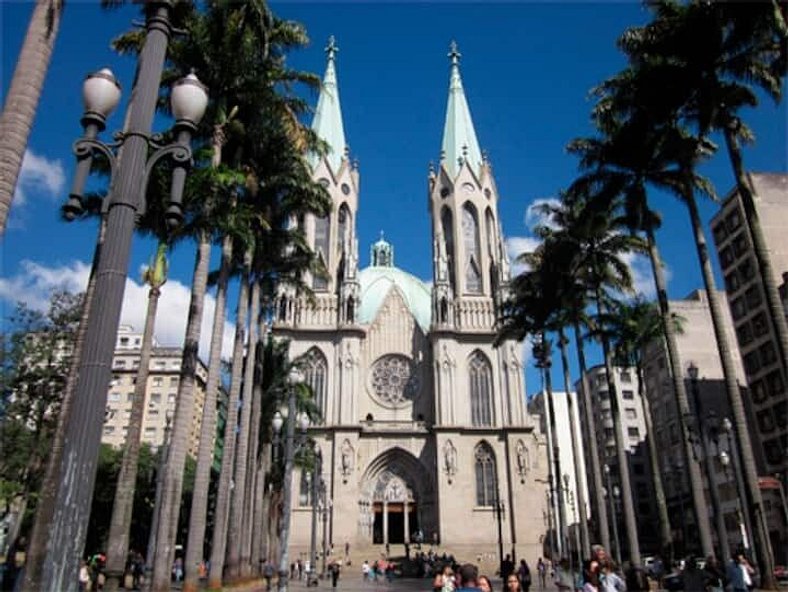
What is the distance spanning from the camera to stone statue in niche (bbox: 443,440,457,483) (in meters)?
44.6

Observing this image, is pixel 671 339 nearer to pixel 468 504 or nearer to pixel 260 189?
pixel 260 189

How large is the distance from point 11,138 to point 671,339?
17880 millimetres

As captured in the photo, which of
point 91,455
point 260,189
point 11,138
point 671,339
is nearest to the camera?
point 91,455

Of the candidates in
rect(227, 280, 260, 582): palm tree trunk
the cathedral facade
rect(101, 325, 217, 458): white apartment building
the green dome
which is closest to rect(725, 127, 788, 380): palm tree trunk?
rect(227, 280, 260, 582): palm tree trunk

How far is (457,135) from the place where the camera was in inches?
2350

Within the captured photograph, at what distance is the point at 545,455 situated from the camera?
61750mm

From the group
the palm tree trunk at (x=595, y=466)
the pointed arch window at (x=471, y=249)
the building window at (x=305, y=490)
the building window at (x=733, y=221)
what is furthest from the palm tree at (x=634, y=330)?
the building window at (x=305, y=490)

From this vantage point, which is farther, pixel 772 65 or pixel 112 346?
pixel 772 65

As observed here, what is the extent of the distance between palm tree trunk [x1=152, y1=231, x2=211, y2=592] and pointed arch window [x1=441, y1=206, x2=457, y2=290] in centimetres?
3628

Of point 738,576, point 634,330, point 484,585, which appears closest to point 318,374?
point 634,330

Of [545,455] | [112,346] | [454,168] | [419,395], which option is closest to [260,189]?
[112,346]

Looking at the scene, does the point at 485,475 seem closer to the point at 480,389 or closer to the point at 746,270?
the point at 480,389

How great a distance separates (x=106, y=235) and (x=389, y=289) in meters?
48.2

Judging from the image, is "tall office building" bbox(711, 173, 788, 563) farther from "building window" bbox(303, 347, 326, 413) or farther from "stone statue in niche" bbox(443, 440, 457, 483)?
"building window" bbox(303, 347, 326, 413)
